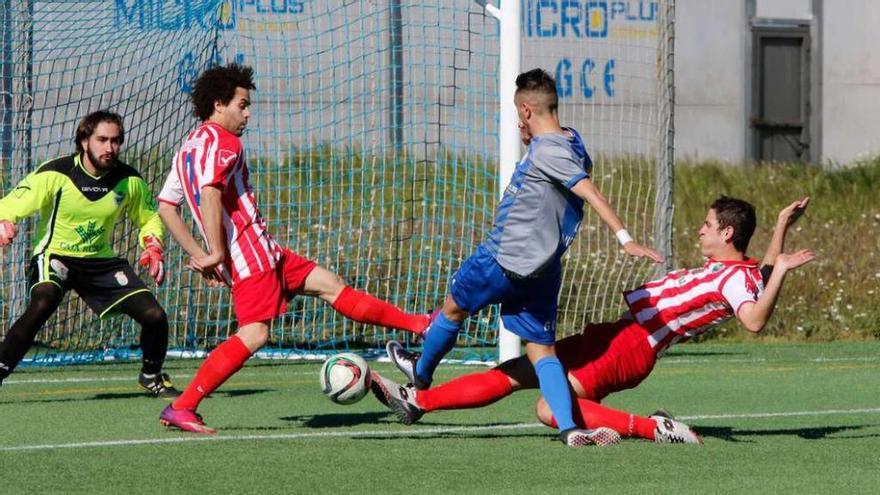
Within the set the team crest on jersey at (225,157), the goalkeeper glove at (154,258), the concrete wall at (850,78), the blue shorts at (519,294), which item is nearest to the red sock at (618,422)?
the blue shorts at (519,294)

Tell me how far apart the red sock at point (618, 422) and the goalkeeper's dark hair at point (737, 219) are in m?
0.87

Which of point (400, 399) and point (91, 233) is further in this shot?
point (91, 233)

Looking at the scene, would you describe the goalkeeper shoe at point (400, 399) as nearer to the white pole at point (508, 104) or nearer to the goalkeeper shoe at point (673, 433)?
the goalkeeper shoe at point (673, 433)

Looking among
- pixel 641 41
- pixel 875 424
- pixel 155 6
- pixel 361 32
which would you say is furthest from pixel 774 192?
pixel 875 424

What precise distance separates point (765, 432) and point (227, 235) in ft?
8.62

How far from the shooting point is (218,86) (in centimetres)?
848

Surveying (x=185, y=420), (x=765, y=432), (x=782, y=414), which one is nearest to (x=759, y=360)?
(x=782, y=414)

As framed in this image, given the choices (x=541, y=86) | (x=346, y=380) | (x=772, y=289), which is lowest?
(x=346, y=380)

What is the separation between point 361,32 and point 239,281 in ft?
18.1

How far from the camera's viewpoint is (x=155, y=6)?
13.0m

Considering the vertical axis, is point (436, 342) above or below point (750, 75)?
below

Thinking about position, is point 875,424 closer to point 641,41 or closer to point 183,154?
point 183,154

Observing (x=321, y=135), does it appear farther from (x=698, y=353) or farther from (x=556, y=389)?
(x=556, y=389)

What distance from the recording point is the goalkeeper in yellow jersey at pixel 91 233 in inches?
394
